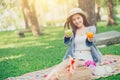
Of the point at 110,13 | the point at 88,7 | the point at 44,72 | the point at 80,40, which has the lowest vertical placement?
the point at 44,72

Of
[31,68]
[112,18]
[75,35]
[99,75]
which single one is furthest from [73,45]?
[112,18]

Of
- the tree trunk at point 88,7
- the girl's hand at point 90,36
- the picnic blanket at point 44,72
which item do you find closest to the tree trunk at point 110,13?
the tree trunk at point 88,7

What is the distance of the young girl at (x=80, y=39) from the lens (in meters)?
8.38

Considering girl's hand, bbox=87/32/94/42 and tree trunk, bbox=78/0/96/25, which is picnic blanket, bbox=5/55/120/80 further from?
tree trunk, bbox=78/0/96/25

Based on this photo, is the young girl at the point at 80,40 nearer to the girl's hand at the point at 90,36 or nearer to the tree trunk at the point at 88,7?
the girl's hand at the point at 90,36

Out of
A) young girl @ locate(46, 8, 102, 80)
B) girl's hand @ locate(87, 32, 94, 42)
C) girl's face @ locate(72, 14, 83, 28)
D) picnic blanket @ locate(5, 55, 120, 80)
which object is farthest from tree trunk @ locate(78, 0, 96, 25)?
girl's hand @ locate(87, 32, 94, 42)

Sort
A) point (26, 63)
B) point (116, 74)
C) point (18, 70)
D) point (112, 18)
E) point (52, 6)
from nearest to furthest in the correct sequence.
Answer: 1. point (116, 74)
2. point (18, 70)
3. point (26, 63)
4. point (112, 18)
5. point (52, 6)

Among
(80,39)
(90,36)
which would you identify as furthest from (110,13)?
(90,36)

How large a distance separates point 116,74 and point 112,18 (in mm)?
19266

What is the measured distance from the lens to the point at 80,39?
336 inches

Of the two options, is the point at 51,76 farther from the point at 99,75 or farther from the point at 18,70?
the point at 18,70

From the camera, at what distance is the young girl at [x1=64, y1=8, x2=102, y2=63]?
27.5ft

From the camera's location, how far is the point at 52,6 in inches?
3223

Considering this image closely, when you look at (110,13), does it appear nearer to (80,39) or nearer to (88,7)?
(88,7)
